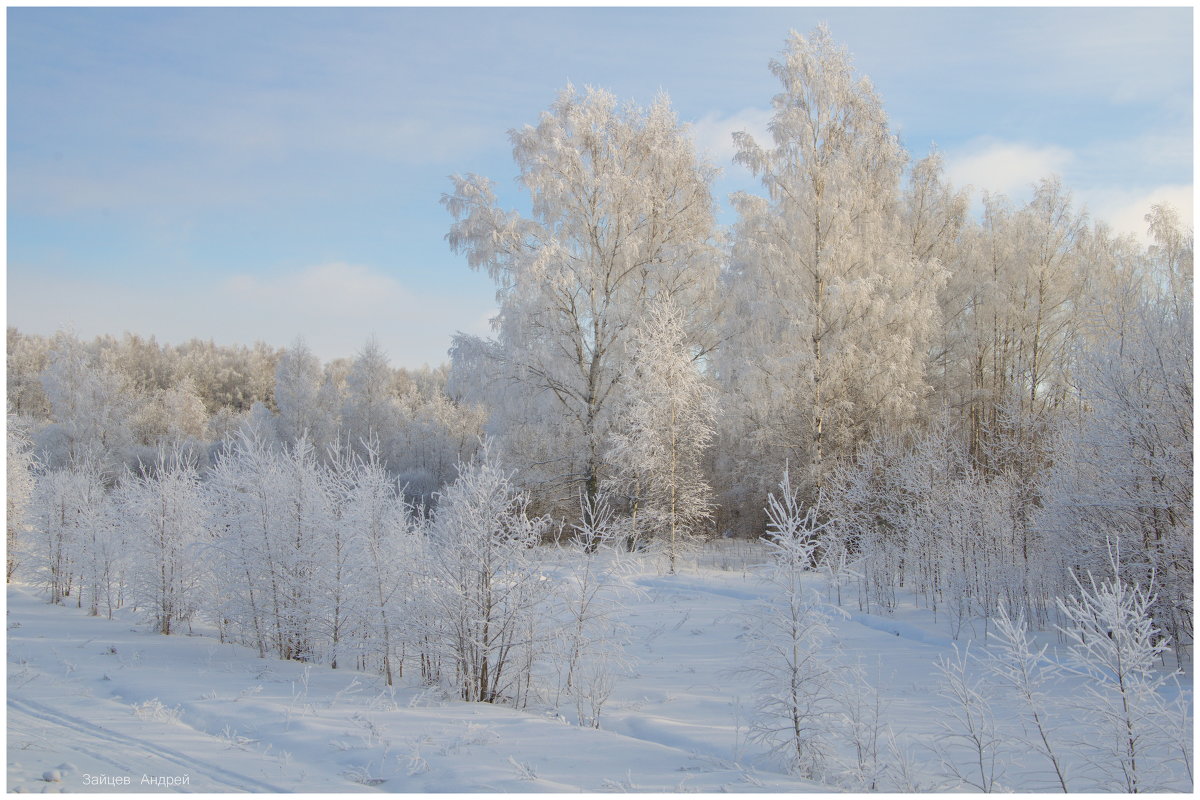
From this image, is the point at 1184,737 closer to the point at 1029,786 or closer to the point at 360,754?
the point at 1029,786

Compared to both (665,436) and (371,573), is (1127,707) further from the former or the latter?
(665,436)

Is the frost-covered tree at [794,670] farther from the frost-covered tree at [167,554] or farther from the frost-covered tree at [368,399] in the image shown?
the frost-covered tree at [368,399]

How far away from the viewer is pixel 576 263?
59.6 ft

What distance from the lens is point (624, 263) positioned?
1833cm

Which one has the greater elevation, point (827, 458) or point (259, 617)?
point (827, 458)

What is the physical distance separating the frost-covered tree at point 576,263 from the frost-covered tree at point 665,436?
1651mm

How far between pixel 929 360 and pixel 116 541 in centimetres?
2074

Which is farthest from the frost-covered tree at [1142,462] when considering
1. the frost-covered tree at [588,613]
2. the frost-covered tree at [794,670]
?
the frost-covered tree at [588,613]

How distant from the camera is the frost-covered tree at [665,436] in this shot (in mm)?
15672

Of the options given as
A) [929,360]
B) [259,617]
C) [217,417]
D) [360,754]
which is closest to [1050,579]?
[360,754]

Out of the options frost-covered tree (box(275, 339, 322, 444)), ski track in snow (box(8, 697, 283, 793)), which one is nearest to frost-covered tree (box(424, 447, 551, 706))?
ski track in snow (box(8, 697, 283, 793))

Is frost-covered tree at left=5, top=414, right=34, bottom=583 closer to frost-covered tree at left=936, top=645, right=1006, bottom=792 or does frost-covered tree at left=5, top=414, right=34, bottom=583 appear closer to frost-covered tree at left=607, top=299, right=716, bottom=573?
frost-covered tree at left=607, top=299, right=716, bottom=573

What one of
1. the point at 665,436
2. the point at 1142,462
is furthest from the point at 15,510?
the point at 1142,462

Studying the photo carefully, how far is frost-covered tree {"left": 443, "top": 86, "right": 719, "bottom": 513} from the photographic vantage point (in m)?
18.0
